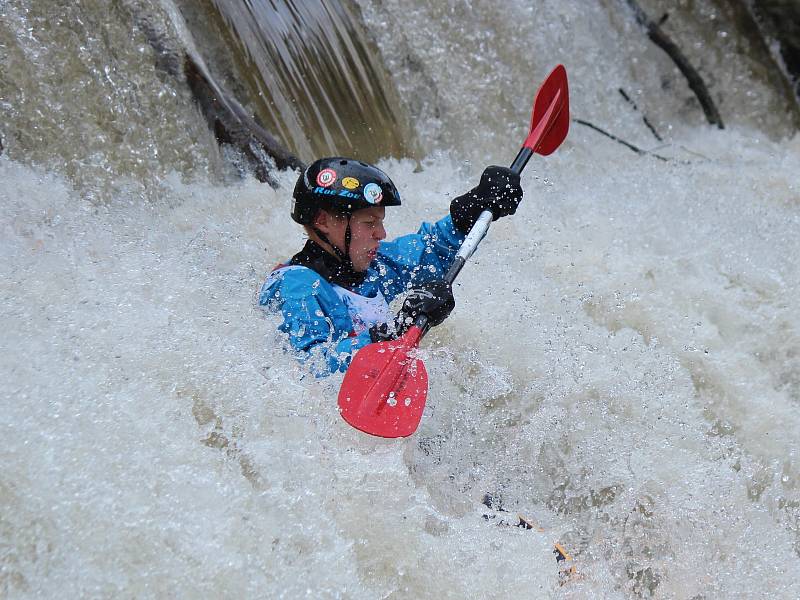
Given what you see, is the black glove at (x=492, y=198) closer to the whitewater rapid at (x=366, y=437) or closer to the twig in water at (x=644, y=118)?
the whitewater rapid at (x=366, y=437)

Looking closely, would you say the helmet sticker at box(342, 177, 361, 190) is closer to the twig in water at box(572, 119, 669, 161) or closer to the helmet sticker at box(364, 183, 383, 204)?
the helmet sticker at box(364, 183, 383, 204)

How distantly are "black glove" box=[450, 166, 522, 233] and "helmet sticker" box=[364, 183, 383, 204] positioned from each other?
0.43 m

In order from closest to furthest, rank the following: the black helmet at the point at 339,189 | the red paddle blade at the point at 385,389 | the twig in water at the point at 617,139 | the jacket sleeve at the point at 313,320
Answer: the red paddle blade at the point at 385,389
the jacket sleeve at the point at 313,320
the black helmet at the point at 339,189
the twig in water at the point at 617,139

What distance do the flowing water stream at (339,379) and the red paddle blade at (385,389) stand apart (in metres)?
0.10

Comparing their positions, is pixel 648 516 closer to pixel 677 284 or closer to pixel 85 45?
pixel 677 284

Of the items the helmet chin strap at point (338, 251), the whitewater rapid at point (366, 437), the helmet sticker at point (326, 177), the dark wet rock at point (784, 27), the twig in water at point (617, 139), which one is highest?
the dark wet rock at point (784, 27)

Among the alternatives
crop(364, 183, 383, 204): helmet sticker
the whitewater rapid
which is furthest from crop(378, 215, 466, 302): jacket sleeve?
crop(364, 183, 383, 204): helmet sticker

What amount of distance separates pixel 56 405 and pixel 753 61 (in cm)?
601

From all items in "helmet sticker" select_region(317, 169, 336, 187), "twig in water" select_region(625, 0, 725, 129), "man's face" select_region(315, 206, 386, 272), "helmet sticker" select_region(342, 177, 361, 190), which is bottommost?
"man's face" select_region(315, 206, 386, 272)

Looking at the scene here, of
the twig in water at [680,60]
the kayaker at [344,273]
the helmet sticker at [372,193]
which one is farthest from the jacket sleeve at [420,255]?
the twig in water at [680,60]

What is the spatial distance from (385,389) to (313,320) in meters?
0.31

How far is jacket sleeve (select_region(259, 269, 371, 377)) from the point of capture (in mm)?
2309

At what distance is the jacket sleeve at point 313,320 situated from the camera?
7.57 ft

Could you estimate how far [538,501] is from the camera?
252 centimetres
